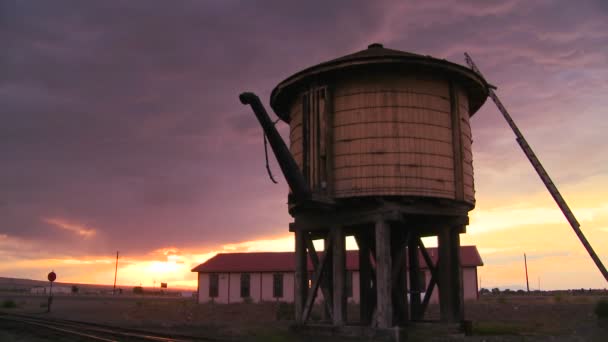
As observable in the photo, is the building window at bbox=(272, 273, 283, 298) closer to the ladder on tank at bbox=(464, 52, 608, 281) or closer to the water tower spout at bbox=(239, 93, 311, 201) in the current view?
the ladder on tank at bbox=(464, 52, 608, 281)

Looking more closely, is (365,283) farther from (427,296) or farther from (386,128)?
(386,128)

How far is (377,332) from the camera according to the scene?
14391mm

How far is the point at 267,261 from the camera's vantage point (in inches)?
1905

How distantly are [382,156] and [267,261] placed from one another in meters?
35.1

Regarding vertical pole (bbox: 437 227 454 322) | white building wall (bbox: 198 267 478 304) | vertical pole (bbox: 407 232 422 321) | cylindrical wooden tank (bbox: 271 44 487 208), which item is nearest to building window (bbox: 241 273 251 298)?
white building wall (bbox: 198 267 478 304)

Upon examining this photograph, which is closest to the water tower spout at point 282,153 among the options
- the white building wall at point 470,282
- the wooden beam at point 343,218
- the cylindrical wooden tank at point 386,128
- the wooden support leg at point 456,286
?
the cylindrical wooden tank at point 386,128

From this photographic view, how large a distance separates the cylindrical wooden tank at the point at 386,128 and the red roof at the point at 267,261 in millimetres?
29582

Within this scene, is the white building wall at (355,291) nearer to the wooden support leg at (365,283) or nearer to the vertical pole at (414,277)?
the vertical pole at (414,277)

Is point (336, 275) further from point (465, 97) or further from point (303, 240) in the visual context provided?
point (465, 97)

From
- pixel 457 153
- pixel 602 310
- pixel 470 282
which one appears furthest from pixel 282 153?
pixel 470 282

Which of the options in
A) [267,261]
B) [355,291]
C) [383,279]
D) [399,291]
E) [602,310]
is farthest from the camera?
[267,261]

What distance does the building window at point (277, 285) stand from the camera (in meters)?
45.9

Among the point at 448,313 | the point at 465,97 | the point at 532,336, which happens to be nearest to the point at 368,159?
the point at 465,97

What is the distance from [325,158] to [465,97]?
4.76 m
